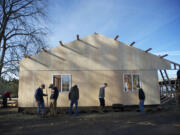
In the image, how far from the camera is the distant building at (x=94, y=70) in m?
9.54

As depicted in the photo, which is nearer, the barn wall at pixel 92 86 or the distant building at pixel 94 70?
the barn wall at pixel 92 86

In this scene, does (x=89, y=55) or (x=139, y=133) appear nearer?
(x=139, y=133)

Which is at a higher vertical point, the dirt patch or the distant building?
the distant building

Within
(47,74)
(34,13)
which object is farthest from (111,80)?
(34,13)

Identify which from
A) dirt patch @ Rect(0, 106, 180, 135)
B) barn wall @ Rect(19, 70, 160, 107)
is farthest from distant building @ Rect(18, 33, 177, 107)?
dirt patch @ Rect(0, 106, 180, 135)

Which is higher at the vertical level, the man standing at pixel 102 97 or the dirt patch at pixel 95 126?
the man standing at pixel 102 97

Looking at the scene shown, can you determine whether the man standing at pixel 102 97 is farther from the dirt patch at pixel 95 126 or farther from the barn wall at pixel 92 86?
the dirt patch at pixel 95 126

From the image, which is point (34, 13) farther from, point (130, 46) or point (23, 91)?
point (130, 46)

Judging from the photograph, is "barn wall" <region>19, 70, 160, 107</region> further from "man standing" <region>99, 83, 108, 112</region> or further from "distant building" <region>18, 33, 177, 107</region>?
"man standing" <region>99, 83, 108, 112</region>

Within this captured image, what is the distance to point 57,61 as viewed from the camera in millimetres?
9797

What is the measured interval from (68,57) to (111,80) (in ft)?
10.8

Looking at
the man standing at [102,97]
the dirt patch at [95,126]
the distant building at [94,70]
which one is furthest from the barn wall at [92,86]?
the dirt patch at [95,126]

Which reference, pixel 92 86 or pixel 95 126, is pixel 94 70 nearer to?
pixel 92 86

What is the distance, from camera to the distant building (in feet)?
31.3
